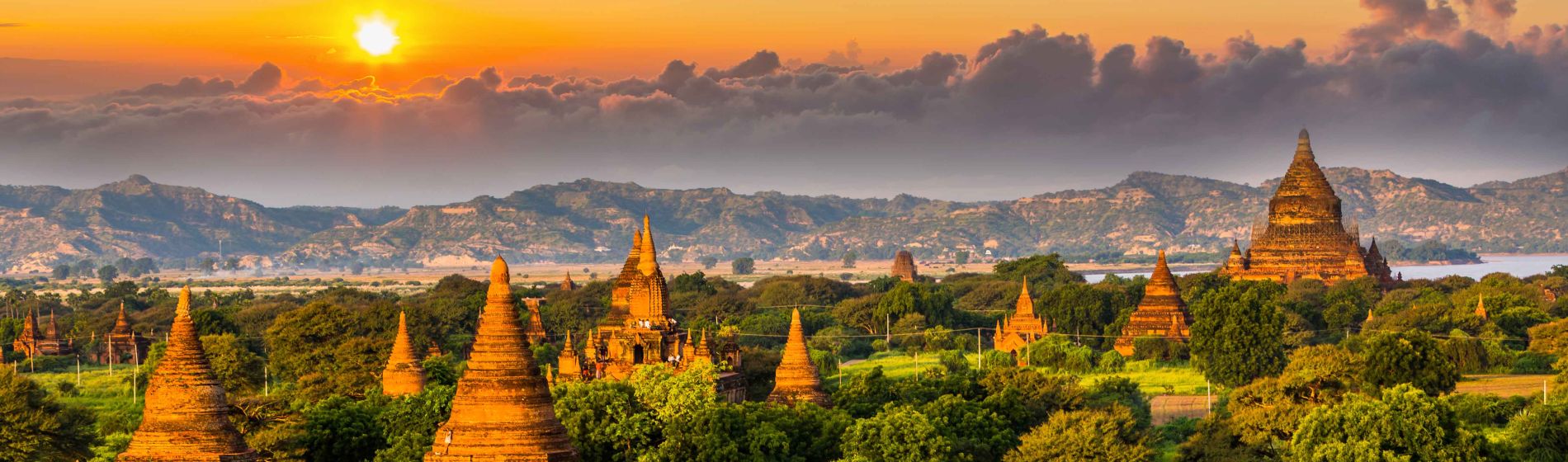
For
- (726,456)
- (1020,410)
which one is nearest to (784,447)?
(726,456)

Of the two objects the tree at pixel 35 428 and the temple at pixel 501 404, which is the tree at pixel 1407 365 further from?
the tree at pixel 35 428

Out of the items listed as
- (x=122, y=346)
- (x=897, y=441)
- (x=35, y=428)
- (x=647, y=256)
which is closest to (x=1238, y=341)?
(x=647, y=256)

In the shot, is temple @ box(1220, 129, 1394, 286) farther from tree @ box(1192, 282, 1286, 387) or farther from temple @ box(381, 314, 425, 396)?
temple @ box(381, 314, 425, 396)

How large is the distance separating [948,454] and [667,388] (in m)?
8.78

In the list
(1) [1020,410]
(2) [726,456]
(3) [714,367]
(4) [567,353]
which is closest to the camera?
(2) [726,456]

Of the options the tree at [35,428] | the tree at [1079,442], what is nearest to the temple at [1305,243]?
the tree at [1079,442]

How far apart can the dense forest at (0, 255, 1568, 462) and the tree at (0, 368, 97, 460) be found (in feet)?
0.22

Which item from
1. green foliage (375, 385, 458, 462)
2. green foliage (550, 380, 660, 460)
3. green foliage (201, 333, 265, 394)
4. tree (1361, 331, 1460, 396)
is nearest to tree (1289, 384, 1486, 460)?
tree (1361, 331, 1460, 396)

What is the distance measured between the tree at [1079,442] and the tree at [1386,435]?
4.45 metres

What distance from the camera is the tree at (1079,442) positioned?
214ft

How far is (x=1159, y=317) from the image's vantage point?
373ft

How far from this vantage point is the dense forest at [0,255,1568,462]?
63812 millimetres

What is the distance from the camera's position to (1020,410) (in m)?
74.0

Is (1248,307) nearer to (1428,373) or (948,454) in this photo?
(1428,373)
